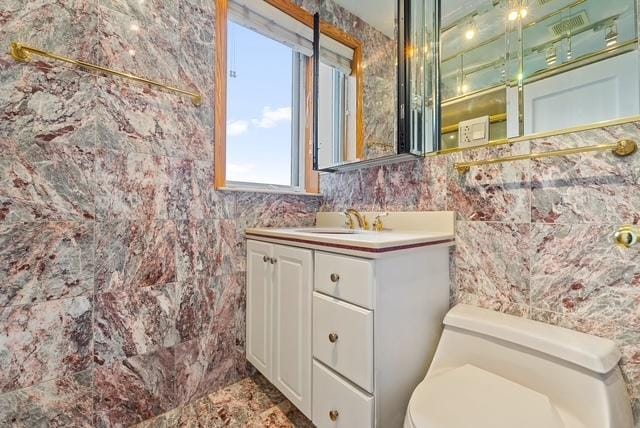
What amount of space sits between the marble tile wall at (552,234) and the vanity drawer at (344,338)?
0.56m

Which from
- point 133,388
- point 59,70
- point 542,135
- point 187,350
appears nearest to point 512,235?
point 542,135

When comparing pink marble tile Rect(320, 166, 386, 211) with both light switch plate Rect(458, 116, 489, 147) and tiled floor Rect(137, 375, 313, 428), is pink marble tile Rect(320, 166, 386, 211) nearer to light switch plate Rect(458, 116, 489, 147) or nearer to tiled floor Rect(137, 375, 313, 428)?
light switch plate Rect(458, 116, 489, 147)

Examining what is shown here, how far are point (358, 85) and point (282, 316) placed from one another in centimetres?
135

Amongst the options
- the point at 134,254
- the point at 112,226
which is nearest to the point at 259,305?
the point at 134,254

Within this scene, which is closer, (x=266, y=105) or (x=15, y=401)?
(x=15, y=401)

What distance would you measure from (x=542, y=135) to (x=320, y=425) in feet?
4.44

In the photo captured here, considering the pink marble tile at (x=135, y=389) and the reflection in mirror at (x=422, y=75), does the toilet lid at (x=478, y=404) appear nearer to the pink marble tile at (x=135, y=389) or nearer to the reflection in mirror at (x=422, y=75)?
the reflection in mirror at (x=422, y=75)

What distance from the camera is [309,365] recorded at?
44.7 inches

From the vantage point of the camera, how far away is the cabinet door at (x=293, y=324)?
115 centimetres

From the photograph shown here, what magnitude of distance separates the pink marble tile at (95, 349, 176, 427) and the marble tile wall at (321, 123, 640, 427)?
1.39 m

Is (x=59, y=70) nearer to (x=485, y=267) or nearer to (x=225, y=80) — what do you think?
(x=225, y=80)

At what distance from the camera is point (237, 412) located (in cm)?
137

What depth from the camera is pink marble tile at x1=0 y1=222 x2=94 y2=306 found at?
104 centimetres

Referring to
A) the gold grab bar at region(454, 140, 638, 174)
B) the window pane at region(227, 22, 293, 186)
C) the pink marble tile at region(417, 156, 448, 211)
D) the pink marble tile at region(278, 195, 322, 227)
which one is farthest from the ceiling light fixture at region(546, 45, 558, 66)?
the window pane at region(227, 22, 293, 186)
